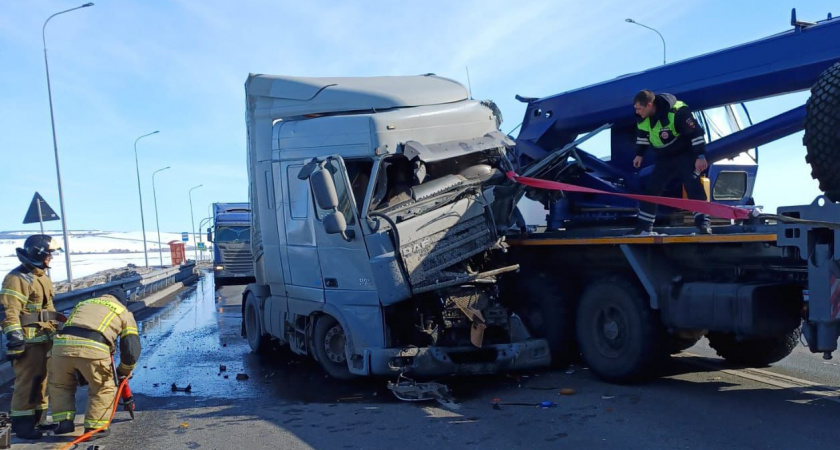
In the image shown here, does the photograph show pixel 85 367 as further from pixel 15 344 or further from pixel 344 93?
pixel 344 93

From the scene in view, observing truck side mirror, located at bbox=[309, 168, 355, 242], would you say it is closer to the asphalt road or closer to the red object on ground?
the asphalt road

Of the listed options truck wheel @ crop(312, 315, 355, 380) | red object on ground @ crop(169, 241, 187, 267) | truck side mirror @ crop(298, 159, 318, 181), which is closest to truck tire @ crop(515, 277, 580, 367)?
truck wheel @ crop(312, 315, 355, 380)

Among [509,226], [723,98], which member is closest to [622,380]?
[509,226]

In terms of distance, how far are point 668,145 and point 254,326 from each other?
231 inches

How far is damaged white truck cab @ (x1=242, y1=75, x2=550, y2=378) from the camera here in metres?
6.74

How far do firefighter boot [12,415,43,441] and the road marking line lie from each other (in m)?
6.33


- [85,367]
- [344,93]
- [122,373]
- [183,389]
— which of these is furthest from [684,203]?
[183,389]

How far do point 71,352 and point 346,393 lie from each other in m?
2.62

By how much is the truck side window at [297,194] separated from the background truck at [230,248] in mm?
16936

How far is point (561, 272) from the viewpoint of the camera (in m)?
7.78

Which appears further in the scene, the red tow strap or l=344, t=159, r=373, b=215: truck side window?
l=344, t=159, r=373, b=215: truck side window

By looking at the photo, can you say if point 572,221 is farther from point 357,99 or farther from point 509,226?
point 357,99

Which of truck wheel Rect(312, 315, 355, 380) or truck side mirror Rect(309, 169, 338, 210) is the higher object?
truck side mirror Rect(309, 169, 338, 210)

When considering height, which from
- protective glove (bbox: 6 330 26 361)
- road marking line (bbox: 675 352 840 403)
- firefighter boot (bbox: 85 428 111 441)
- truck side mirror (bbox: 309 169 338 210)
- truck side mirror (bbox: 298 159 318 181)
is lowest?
road marking line (bbox: 675 352 840 403)
